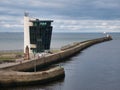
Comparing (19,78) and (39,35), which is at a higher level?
(39,35)

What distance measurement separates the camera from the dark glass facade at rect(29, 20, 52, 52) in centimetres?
9200

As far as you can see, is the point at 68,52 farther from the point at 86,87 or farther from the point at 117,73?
the point at 86,87

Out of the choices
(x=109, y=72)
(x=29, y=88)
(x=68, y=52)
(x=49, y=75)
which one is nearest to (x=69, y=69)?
(x=109, y=72)

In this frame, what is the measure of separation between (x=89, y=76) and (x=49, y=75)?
984cm

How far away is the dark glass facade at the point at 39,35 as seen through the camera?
9200 centimetres

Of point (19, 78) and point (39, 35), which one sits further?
point (39, 35)

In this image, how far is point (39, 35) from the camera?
92688 millimetres

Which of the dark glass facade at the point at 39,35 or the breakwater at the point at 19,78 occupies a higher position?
the dark glass facade at the point at 39,35

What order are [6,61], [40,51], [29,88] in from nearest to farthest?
1. [29,88]
2. [6,61]
3. [40,51]

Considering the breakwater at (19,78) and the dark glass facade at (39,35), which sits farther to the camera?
the dark glass facade at (39,35)

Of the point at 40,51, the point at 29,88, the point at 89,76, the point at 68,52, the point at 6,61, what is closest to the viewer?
the point at 29,88

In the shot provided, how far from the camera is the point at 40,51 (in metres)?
92.1

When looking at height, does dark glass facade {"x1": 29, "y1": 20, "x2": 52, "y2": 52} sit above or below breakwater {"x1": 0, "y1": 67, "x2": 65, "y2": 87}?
above

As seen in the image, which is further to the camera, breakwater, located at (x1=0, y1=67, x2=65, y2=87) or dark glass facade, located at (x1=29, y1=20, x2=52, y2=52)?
dark glass facade, located at (x1=29, y1=20, x2=52, y2=52)
